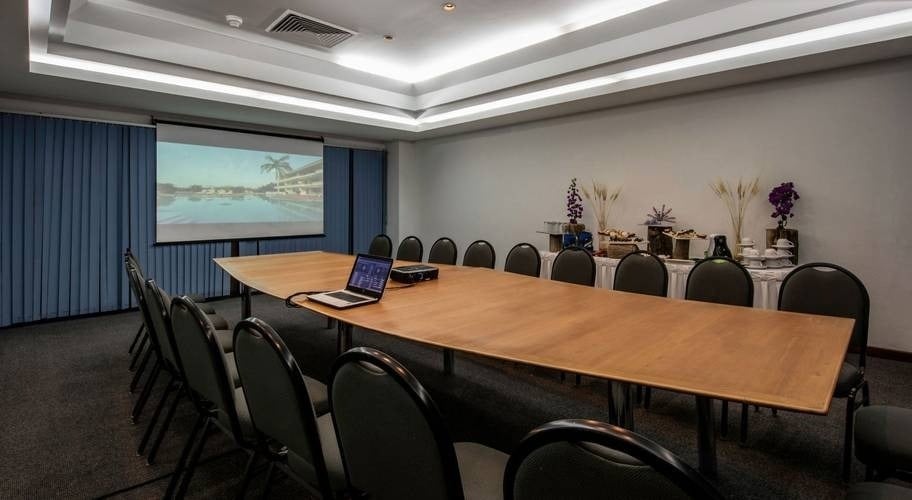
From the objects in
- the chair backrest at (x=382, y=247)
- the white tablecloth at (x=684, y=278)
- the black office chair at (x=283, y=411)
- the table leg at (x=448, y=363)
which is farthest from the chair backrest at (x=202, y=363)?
the chair backrest at (x=382, y=247)

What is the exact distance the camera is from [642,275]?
3258mm

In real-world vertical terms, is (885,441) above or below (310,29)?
below

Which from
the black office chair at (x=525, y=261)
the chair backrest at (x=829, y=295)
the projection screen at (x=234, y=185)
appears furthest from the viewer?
the projection screen at (x=234, y=185)

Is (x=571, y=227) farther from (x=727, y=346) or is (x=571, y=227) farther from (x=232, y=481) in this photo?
(x=232, y=481)

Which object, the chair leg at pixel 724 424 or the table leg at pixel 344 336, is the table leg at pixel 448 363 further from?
the chair leg at pixel 724 424

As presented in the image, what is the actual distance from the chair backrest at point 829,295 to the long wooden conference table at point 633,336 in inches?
17.2

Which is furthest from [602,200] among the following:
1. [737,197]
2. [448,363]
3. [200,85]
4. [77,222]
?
[77,222]

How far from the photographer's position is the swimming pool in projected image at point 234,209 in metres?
5.80

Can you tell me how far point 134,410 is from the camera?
8.97ft

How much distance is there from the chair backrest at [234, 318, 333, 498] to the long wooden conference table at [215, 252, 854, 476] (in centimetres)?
58

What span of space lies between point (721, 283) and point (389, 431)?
254 centimetres

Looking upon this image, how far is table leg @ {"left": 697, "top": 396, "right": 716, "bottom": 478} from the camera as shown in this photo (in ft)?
6.75

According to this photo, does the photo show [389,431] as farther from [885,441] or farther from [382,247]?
[382,247]

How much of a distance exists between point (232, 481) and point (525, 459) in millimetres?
1851
